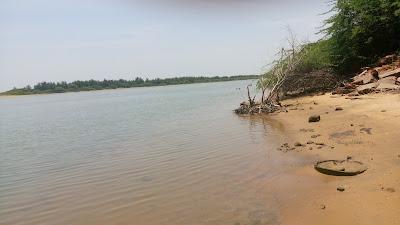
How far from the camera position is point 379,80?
2050 centimetres

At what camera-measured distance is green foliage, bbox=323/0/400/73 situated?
26.2 metres

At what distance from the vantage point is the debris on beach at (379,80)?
1938cm

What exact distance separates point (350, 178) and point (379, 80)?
14.2m

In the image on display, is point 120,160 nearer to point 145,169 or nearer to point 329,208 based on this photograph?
point 145,169

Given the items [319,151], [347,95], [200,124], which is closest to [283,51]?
[347,95]

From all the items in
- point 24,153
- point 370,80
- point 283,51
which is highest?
point 283,51

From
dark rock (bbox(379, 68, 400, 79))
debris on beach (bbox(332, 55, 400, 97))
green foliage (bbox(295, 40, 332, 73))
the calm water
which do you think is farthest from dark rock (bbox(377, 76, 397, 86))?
the calm water

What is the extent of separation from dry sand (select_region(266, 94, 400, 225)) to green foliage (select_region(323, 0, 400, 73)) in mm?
11635

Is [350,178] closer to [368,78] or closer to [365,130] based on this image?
[365,130]

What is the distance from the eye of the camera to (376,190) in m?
7.03

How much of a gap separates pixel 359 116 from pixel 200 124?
8.03 m

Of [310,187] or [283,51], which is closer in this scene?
[310,187]

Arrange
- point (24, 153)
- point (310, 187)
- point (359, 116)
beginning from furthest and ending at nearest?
point (24, 153)
point (359, 116)
point (310, 187)

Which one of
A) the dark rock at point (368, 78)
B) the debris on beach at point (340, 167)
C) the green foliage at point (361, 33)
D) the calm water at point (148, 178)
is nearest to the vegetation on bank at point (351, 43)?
the green foliage at point (361, 33)
